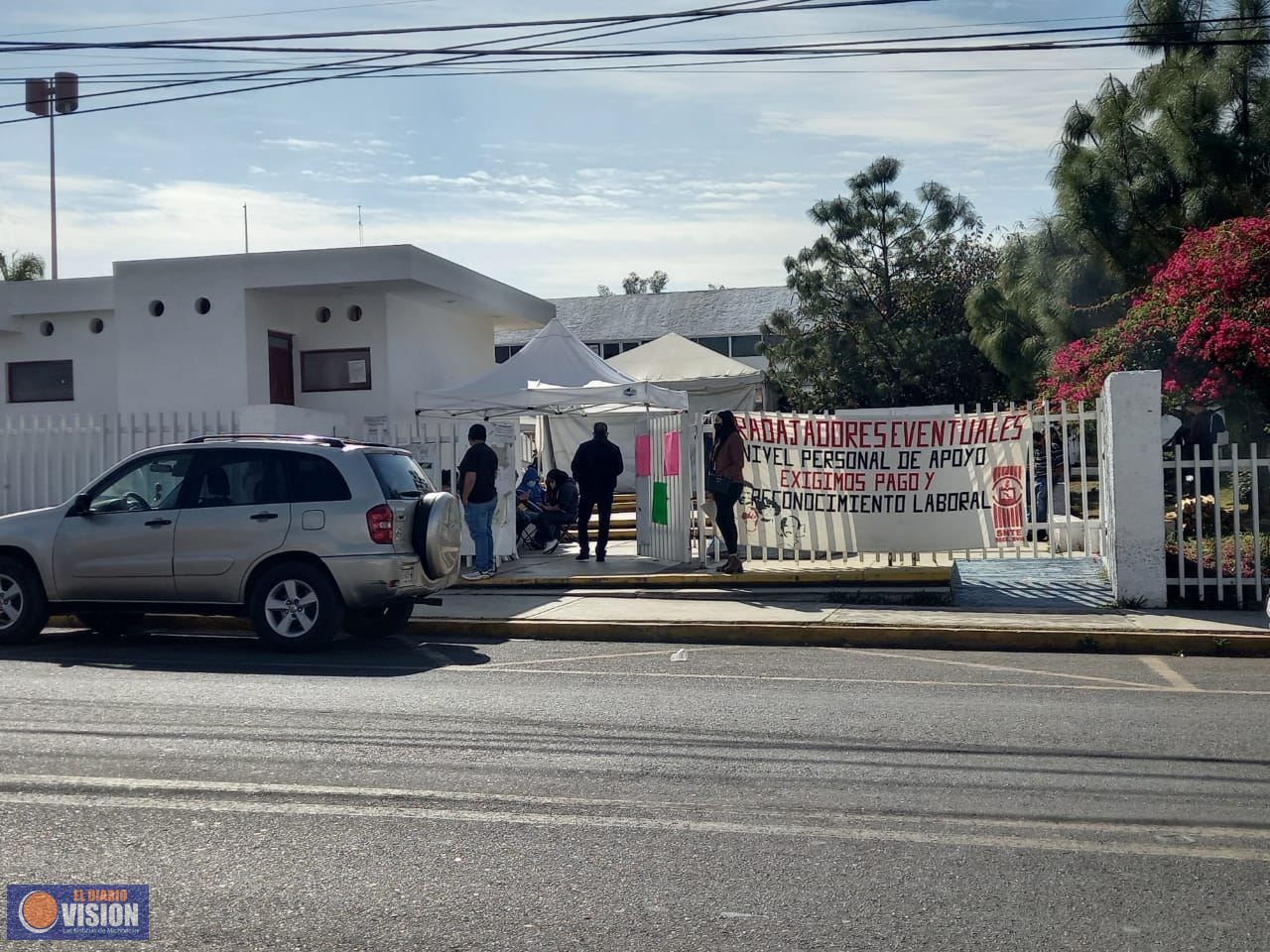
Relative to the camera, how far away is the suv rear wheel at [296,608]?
10344mm

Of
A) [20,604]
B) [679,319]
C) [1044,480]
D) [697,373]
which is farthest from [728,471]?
[679,319]

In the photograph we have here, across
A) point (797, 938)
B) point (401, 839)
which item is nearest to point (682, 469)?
point (401, 839)

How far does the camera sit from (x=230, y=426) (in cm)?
1655

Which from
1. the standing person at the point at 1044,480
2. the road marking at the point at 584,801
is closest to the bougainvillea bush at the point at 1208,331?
the standing person at the point at 1044,480

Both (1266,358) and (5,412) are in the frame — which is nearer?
(1266,358)

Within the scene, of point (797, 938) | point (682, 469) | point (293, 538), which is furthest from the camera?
point (682, 469)

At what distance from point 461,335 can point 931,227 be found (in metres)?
16.0

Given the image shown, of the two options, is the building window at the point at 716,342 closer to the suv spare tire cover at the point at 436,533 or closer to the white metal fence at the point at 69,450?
the white metal fence at the point at 69,450

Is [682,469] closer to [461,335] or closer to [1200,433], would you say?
[1200,433]

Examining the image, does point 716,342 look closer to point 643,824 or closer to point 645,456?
point 645,456

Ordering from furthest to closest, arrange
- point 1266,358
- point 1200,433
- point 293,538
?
point 1200,433
point 1266,358
point 293,538

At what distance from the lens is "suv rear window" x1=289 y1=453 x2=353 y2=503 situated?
10508 mm

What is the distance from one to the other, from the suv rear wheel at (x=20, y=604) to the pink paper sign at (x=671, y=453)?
6.84m

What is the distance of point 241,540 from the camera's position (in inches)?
412
